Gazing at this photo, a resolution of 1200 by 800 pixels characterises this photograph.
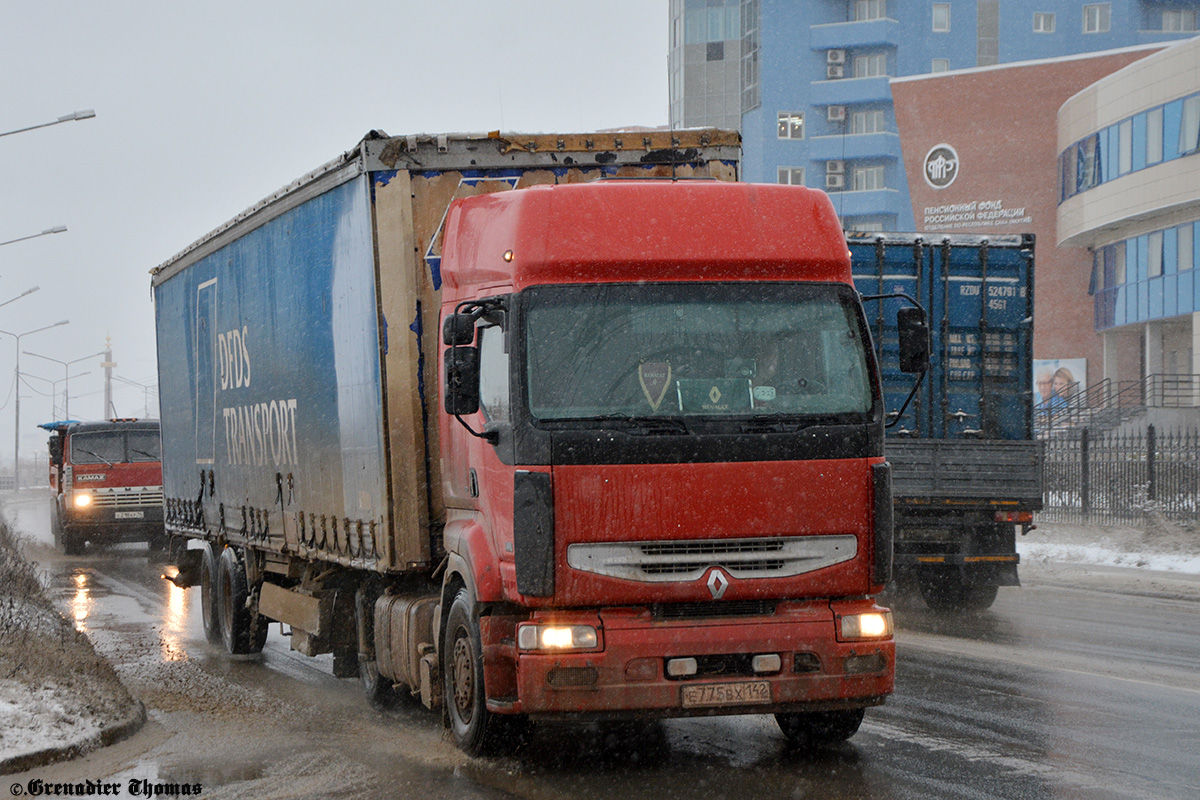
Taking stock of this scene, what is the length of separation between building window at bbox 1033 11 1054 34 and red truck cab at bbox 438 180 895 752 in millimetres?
76653

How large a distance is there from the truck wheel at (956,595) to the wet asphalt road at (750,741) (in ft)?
7.71

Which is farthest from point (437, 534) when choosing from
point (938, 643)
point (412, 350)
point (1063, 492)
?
point (1063, 492)

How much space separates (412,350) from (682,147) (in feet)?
7.19

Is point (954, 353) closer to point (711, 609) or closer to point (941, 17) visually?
point (711, 609)

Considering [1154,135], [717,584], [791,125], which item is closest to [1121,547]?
[717,584]

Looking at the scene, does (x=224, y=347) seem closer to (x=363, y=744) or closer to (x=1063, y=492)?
(x=363, y=744)

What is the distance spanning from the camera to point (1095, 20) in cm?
7750

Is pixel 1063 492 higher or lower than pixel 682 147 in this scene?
lower

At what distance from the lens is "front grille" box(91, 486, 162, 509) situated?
28.4m

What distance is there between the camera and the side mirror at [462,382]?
753cm

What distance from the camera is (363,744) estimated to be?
8.62 m

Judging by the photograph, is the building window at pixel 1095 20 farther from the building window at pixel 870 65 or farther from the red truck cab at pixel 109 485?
the red truck cab at pixel 109 485

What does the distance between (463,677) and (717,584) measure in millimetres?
1689

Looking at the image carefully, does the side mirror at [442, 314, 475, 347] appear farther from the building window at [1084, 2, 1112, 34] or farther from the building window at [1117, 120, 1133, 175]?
the building window at [1084, 2, 1112, 34]
